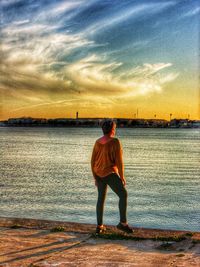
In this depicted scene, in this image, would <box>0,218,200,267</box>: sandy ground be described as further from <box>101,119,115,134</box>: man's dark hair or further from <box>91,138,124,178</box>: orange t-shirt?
<box>101,119,115,134</box>: man's dark hair

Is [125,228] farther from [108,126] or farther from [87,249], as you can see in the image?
[108,126]

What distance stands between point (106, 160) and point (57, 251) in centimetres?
196

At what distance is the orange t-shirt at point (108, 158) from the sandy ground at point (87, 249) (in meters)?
1.11

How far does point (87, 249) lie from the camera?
6965 mm

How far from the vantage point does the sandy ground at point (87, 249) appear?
629 cm

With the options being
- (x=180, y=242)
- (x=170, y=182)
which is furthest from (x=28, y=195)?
(x=180, y=242)

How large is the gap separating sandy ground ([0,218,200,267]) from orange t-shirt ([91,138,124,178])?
3.65 ft

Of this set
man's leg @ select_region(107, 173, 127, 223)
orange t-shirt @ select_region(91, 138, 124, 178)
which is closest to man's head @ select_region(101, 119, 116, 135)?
orange t-shirt @ select_region(91, 138, 124, 178)

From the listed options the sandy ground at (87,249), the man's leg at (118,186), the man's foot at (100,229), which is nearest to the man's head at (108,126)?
the man's leg at (118,186)

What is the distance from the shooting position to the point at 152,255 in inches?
261

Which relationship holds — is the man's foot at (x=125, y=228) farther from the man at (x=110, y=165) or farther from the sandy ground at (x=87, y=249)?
the sandy ground at (x=87, y=249)

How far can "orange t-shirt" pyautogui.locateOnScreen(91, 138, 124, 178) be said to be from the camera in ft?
26.5

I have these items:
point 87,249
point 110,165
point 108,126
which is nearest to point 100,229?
point 110,165

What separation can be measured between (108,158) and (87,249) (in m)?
1.79
